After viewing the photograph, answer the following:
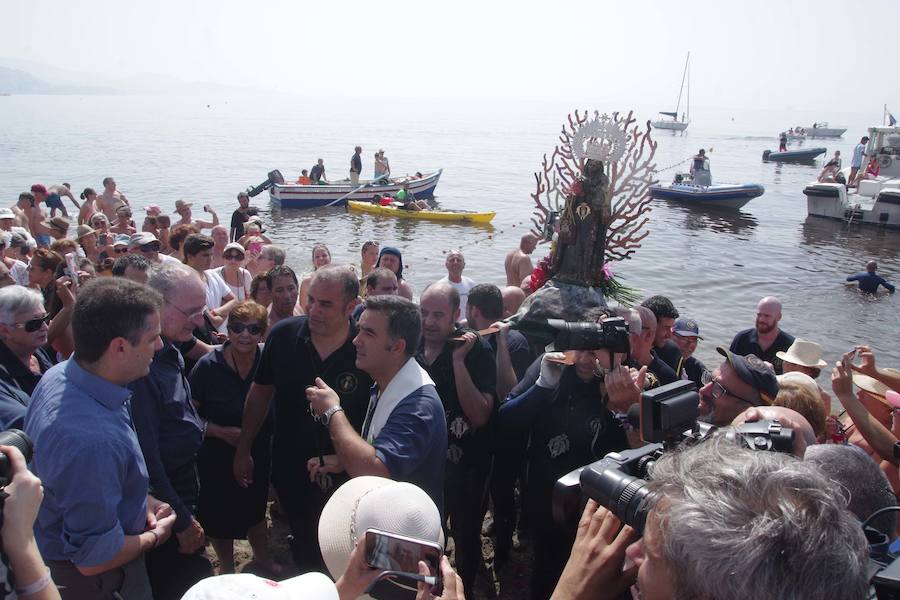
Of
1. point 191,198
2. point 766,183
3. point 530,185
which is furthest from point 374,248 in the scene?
point 766,183

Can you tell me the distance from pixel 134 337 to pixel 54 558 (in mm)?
890

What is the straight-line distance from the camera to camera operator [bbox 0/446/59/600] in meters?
1.82

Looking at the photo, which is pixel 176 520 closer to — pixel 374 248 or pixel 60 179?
pixel 374 248

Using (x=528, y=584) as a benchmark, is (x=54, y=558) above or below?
above

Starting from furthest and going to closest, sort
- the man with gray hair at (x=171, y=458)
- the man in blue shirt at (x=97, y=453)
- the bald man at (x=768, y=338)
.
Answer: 1. the bald man at (x=768, y=338)
2. the man with gray hair at (x=171, y=458)
3. the man in blue shirt at (x=97, y=453)

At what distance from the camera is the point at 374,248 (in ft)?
26.8

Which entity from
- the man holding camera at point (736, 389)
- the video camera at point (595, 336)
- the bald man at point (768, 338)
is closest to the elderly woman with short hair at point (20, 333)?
the video camera at point (595, 336)

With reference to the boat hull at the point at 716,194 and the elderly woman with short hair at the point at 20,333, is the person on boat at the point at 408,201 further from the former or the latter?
the elderly woman with short hair at the point at 20,333

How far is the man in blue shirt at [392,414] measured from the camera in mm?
2641

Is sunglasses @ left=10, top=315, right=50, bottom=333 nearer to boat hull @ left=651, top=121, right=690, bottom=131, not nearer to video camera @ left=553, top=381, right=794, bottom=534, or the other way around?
video camera @ left=553, top=381, right=794, bottom=534

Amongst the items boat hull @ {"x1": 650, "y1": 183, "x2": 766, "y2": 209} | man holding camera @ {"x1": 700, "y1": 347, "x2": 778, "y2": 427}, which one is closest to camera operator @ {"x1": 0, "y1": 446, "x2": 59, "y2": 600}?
man holding camera @ {"x1": 700, "y1": 347, "x2": 778, "y2": 427}

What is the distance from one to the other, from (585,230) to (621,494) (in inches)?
197

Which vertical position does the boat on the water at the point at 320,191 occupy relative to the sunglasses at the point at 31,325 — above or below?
below

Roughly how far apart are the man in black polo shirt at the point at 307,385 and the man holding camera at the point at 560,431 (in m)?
0.95
